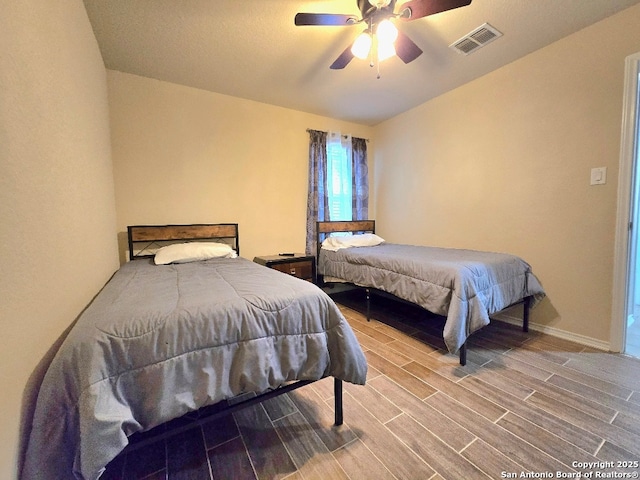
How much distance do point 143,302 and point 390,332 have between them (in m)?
2.05

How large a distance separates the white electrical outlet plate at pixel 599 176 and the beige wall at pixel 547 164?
28mm

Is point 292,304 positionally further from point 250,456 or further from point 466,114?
point 466,114

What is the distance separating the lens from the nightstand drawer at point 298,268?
9.79 ft

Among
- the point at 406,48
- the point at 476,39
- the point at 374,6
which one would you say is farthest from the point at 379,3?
the point at 476,39

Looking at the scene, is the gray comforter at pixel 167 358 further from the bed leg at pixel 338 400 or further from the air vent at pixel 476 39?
the air vent at pixel 476 39

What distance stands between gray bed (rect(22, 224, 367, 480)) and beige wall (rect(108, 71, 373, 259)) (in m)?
1.49

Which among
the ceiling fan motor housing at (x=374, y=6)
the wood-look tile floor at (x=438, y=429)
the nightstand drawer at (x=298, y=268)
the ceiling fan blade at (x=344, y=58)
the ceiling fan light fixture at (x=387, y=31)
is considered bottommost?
the wood-look tile floor at (x=438, y=429)

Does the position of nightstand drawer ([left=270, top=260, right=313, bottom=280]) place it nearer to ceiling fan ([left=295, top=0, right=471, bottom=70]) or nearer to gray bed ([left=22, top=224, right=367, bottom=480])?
gray bed ([left=22, top=224, right=367, bottom=480])

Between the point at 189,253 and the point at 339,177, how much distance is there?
91.1 inches

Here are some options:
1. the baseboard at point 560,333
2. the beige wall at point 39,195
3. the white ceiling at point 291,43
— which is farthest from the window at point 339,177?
the beige wall at point 39,195

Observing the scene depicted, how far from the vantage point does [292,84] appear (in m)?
2.78

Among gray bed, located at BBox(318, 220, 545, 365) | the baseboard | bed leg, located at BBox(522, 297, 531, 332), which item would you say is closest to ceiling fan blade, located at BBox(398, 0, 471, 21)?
gray bed, located at BBox(318, 220, 545, 365)

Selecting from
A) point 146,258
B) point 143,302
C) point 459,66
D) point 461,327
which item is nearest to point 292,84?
point 459,66

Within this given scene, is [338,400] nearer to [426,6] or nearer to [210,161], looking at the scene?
[426,6]
